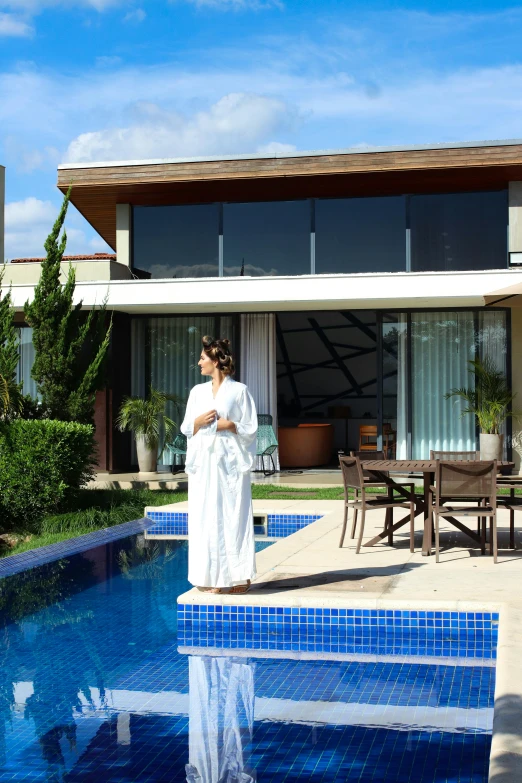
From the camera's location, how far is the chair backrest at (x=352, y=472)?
775 cm

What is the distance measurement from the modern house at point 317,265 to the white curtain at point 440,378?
20mm

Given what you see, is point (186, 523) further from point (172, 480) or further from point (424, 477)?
point (424, 477)

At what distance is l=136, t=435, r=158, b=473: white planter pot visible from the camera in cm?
1487

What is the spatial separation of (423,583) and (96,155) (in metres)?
12.6

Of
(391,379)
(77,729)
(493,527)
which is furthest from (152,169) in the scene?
(77,729)

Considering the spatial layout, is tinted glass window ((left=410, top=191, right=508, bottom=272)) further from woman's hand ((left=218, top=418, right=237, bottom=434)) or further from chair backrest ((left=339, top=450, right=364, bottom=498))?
woman's hand ((left=218, top=418, right=237, bottom=434))

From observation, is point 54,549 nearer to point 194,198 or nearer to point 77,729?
point 77,729

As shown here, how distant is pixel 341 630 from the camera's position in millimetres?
5727

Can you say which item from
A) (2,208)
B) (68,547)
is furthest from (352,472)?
(2,208)

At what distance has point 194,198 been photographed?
15.7 metres

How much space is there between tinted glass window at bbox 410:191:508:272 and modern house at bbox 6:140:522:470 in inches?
0.8

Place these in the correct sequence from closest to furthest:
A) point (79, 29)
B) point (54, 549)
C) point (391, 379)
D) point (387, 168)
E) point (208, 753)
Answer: point (208, 753) → point (54, 549) → point (387, 168) → point (391, 379) → point (79, 29)

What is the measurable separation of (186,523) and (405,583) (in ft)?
16.3

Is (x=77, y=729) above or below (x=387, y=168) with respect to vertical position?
below
